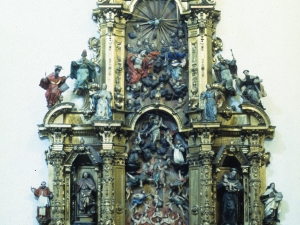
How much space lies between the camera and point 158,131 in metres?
22.4

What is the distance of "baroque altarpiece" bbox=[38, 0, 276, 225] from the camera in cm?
2183

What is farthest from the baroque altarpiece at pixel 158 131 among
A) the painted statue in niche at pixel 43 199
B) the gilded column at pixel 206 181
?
the painted statue in niche at pixel 43 199

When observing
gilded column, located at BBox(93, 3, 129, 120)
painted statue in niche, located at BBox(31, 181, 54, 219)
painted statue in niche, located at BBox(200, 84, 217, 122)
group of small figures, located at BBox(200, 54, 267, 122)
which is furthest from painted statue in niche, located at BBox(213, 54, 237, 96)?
painted statue in niche, located at BBox(31, 181, 54, 219)

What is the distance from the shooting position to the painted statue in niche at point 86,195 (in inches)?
864

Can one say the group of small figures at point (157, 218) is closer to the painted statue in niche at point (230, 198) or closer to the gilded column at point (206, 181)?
the gilded column at point (206, 181)

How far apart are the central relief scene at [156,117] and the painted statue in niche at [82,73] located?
2.80 ft

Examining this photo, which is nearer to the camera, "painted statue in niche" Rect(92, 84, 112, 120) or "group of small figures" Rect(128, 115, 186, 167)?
"painted statue in niche" Rect(92, 84, 112, 120)

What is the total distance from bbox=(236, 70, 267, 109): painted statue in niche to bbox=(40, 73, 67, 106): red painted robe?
3.90 metres

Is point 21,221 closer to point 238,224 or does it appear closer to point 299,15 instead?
point 238,224

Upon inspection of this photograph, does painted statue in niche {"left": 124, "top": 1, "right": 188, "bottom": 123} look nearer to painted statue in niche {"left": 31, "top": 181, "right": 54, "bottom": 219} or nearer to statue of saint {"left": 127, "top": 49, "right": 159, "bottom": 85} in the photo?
statue of saint {"left": 127, "top": 49, "right": 159, "bottom": 85}

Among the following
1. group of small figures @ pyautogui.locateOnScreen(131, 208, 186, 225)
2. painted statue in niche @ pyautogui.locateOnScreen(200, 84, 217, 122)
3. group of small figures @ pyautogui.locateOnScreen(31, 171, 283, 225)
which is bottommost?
group of small figures @ pyautogui.locateOnScreen(131, 208, 186, 225)

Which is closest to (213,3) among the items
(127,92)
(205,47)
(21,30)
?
(205,47)

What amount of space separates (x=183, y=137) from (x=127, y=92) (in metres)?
1.60

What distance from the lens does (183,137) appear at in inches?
882
